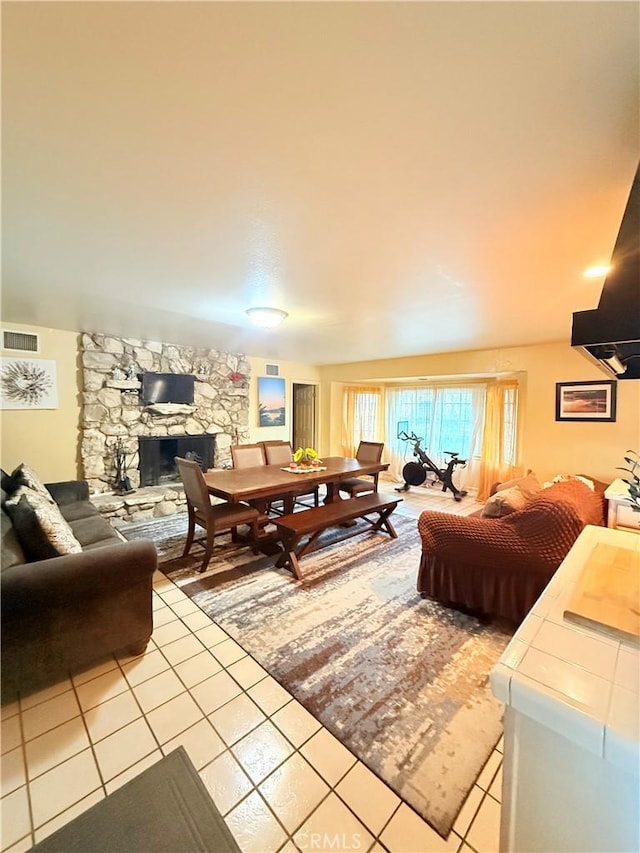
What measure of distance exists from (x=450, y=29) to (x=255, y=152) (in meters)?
0.67

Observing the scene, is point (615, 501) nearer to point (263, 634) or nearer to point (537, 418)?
point (537, 418)

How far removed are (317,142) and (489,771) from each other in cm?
247

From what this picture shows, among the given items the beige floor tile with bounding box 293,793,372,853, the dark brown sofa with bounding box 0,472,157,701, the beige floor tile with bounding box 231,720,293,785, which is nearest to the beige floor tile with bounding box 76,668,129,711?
the dark brown sofa with bounding box 0,472,157,701

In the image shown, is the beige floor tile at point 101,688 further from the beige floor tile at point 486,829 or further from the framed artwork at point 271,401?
the framed artwork at point 271,401

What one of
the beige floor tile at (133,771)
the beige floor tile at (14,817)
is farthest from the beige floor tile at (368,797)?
the beige floor tile at (14,817)

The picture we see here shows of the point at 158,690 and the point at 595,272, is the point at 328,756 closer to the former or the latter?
the point at 158,690

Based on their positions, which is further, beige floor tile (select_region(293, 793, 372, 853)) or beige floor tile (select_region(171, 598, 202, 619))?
beige floor tile (select_region(171, 598, 202, 619))

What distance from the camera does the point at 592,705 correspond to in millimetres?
660

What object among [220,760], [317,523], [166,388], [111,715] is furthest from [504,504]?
[166,388]

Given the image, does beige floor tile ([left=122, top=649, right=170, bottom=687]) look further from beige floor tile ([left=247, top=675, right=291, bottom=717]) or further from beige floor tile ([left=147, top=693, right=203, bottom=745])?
beige floor tile ([left=247, top=675, right=291, bottom=717])

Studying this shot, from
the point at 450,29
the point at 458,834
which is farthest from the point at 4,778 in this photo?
the point at 450,29

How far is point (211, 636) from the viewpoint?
2102 millimetres

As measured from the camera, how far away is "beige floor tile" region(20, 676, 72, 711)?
1.62m

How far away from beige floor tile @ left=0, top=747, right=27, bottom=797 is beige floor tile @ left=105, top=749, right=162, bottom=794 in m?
0.35
